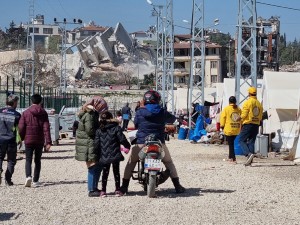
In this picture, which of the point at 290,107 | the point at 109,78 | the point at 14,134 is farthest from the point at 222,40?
the point at 14,134

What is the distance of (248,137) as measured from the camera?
16.4 metres

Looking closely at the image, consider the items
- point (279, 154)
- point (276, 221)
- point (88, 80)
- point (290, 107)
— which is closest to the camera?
point (276, 221)

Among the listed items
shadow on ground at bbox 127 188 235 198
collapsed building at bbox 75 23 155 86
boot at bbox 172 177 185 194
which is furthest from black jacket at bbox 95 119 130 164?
collapsed building at bbox 75 23 155 86

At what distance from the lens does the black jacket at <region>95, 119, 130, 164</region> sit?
11102 millimetres

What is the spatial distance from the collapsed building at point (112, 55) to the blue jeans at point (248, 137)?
363ft

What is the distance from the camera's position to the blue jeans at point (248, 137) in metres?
16.2

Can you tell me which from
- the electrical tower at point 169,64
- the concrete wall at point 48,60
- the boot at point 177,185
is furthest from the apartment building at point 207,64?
the boot at point 177,185

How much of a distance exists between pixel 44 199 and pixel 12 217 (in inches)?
69.5

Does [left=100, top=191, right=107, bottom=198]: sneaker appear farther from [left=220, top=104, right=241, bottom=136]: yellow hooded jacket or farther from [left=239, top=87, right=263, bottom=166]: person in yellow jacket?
[left=220, top=104, right=241, bottom=136]: yellow hooded jacket

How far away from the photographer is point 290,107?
23.6 meters

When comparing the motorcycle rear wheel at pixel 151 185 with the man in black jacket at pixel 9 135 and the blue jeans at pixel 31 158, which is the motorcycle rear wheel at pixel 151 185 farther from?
the man in black jacket at pixel 9 135

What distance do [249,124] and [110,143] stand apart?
593 centimetres

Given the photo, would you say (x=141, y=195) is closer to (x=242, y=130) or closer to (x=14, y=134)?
(x=14, y=134)

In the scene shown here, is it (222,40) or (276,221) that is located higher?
(222,40)
